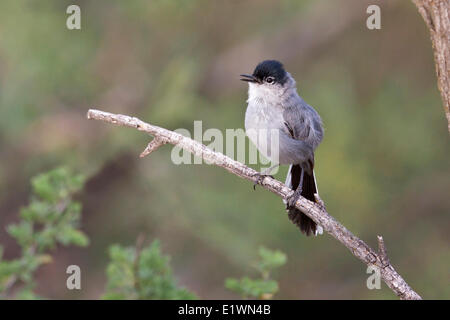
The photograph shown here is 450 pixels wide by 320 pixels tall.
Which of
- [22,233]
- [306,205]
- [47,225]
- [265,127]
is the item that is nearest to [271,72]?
[265,127]

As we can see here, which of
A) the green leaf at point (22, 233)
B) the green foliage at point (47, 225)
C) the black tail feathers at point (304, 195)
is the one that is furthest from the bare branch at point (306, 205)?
the green leaf at point (22, 233)

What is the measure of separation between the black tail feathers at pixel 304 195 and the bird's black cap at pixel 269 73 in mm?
671

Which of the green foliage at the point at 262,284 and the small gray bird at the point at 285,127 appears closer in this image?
the green foliage at the point at 262,284

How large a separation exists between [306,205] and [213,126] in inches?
168

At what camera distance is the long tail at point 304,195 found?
4219 millimetres

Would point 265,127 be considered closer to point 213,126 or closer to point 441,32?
point 441,32

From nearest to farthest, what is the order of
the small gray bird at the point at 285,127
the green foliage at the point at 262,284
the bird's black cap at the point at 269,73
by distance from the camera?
the green foliage at the point at 262,284, the small gray bird at the point at 285,127, the bird's black cap at the point at 269,73

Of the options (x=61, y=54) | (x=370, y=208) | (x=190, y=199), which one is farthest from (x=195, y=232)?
(x=61, y=54)

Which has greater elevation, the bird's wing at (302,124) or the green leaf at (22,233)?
the bird's wing at (302,124)

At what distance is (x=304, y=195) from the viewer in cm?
451

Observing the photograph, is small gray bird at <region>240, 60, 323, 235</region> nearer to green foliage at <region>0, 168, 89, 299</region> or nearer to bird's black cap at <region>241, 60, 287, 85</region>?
bird's black cap at <region>241, 60, 287, 85</region>

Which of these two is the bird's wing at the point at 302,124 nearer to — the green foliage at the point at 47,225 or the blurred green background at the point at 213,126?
the green foliage at the point at 47,225
